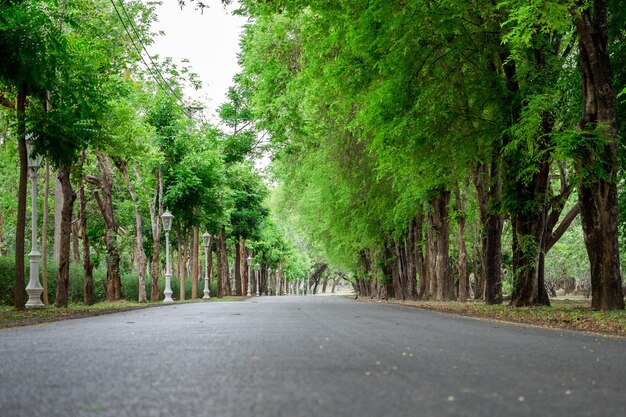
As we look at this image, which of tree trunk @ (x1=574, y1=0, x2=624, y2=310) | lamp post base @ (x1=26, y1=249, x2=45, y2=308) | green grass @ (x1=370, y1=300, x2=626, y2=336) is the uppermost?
tree trunk @ (x1=574, y1=0, x2=624, y2=310)

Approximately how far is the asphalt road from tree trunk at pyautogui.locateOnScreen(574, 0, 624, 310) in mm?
6198

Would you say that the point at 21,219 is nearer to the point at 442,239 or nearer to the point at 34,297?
the point at 34,297

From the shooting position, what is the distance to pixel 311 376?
4574 millimetres

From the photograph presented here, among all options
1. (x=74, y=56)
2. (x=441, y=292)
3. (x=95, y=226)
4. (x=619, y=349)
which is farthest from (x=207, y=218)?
(x=619, y=349)

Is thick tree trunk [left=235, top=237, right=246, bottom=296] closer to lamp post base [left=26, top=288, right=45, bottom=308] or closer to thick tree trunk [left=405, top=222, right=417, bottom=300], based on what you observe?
thick tree trunk [left=405, top=222, right=417, bottom=300]

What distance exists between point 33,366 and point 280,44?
20.5m

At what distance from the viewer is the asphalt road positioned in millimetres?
3523

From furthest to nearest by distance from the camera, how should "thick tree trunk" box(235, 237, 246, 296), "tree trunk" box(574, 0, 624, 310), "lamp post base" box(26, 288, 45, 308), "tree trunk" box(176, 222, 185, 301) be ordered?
"thick tree trunk" box(235, 237, 246, 296), "tree trunk" box(176, 222, 185, 301), "lamp post base" box(26, 288, 45, 308), "tree trunk" box(574, 0, 624, 310)

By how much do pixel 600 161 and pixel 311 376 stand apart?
10334mm

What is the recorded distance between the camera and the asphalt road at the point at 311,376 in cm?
352

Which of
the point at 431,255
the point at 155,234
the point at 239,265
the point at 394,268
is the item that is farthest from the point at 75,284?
the point at 239,265

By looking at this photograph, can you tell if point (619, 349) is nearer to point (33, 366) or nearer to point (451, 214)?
point (33, 366)

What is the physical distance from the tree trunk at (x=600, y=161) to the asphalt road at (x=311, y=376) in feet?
20.3

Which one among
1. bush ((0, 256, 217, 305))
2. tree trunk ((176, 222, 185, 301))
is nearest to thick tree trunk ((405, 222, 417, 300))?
tree trunk ((176, 222, 185, 301))
